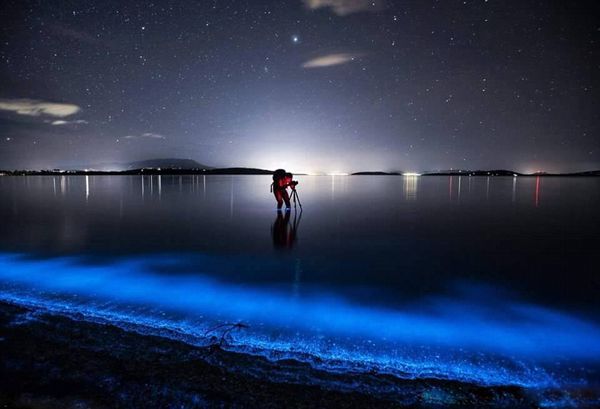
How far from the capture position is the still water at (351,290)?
3738 millimetres

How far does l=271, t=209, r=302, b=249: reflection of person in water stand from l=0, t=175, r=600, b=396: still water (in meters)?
0.12

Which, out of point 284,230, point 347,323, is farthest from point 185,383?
point 284,230

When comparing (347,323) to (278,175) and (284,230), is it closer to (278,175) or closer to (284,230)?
(284,230)

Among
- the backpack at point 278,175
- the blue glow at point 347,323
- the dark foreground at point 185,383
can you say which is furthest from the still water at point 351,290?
the backpack at point 278,175

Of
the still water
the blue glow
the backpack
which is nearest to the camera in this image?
the blue glow

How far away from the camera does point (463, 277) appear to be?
263 inches

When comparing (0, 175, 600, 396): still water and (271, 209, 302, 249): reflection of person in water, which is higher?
(271, 209, 302, 249): reflection of person in water

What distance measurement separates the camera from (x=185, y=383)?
290 centimetres

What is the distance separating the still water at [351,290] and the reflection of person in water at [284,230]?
119 mm

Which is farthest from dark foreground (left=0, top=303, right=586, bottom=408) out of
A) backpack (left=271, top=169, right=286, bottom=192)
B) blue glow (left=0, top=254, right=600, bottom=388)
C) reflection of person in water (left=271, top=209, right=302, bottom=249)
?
backpack (left=271, top=169, right=286, bottom=192)

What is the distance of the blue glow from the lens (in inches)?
138

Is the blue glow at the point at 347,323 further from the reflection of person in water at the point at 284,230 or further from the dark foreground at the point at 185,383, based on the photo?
the reflection of person in water at the point at 284,230

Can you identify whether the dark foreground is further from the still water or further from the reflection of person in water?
the reflection of person in water

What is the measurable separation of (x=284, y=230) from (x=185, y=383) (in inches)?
346
